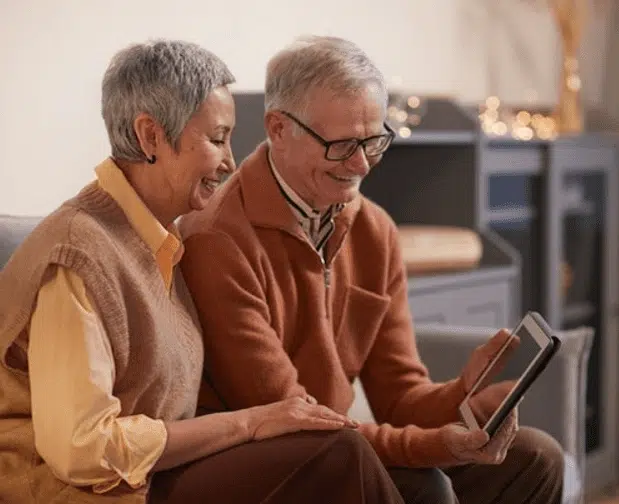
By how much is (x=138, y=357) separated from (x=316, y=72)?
515 millimetres

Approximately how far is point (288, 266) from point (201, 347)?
0.75 feet

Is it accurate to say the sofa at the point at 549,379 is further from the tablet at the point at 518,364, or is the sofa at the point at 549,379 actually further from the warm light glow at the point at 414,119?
the warm light glow at the point at 414,119

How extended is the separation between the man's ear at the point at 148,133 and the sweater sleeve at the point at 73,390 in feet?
0.71

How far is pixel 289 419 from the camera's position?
1539mm

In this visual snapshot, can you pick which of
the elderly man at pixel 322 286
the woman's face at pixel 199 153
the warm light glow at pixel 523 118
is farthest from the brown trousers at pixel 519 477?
the warm light glow at pixel 523 118

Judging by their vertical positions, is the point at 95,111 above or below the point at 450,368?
above

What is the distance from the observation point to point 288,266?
72.1 inches

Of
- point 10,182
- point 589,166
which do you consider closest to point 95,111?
point 10,182

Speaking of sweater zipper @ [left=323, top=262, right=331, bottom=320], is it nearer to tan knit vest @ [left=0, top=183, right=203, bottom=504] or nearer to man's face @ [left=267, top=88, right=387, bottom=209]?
man's face @ [left=267, top=88, right=387, bottom=209]

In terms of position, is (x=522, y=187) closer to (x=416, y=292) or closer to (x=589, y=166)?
(x=589, y=166)

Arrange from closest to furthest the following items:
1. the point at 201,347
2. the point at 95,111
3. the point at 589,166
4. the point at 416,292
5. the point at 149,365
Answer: the point at 149,365 < the point at 201,347 < the point at 95,111 < the point at 416,292 < the point at 589,166

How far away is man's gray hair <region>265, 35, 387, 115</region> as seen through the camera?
1739 millimetres

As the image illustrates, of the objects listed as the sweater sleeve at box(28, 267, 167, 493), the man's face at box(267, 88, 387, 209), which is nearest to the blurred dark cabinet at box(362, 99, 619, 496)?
the man's face at box(267, 88, 387, 209)

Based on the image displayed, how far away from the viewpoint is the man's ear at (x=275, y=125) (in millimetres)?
1790
